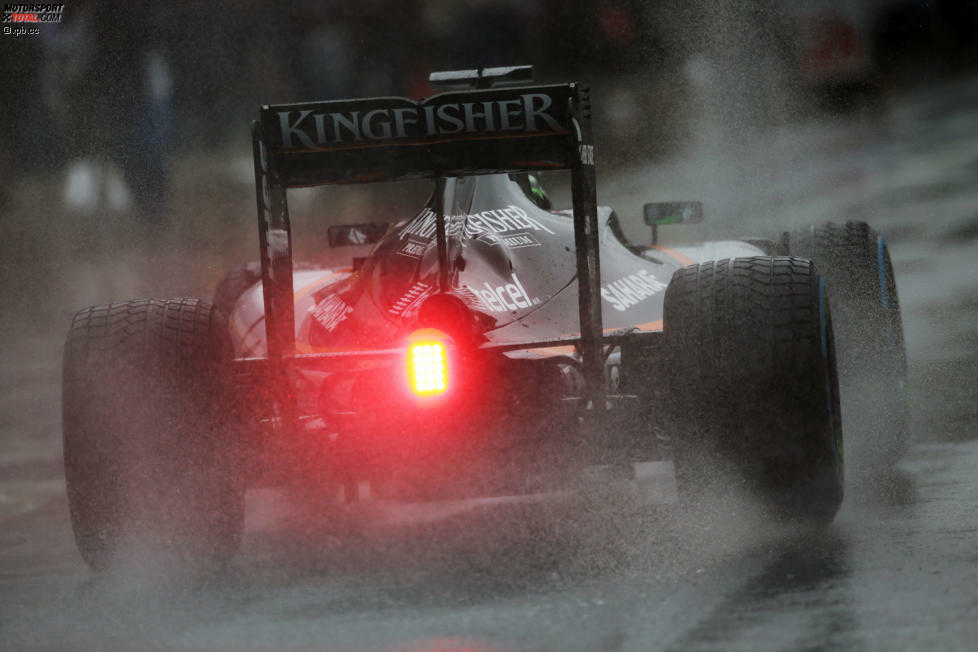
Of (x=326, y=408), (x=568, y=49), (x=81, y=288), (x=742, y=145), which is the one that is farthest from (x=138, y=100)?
(x=326, y=408)

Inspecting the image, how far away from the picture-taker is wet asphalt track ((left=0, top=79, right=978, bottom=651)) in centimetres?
402

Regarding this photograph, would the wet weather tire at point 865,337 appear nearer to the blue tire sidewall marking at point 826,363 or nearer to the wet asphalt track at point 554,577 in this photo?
the wet asphalt track at point 554,577

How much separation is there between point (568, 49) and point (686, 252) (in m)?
8.74

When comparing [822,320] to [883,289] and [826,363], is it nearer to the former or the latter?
[826,363]

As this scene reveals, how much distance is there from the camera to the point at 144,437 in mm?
5344

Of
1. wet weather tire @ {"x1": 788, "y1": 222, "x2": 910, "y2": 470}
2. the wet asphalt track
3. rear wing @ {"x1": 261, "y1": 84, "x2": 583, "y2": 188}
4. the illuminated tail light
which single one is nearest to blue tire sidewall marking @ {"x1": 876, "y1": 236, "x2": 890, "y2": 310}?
wet weather tire @ {"x1": 788, "y1": 222, "x2": 910, "y2": 470}

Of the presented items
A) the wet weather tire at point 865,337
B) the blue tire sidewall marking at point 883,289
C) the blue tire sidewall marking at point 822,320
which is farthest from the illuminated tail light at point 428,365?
the blue tire sidewall marking at point 883,289

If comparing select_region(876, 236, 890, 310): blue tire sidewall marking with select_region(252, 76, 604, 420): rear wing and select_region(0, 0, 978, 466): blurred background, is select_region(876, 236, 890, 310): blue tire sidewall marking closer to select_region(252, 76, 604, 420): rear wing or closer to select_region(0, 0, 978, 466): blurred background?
select_region(252, 76, 604, 420): rear wing

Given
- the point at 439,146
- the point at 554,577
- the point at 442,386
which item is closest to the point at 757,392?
the point at 554,577

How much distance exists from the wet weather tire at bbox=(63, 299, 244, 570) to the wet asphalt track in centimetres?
15

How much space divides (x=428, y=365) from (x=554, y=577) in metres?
0.87

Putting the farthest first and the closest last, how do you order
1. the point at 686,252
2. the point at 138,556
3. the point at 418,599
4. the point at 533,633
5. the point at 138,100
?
1. the point at 138,100
2. the point at 686,252
3. the point at 138,556
4. the point at 418,599
5. the point at 533,633

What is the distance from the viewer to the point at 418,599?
4723 mm

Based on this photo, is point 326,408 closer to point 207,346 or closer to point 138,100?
point 207,346
